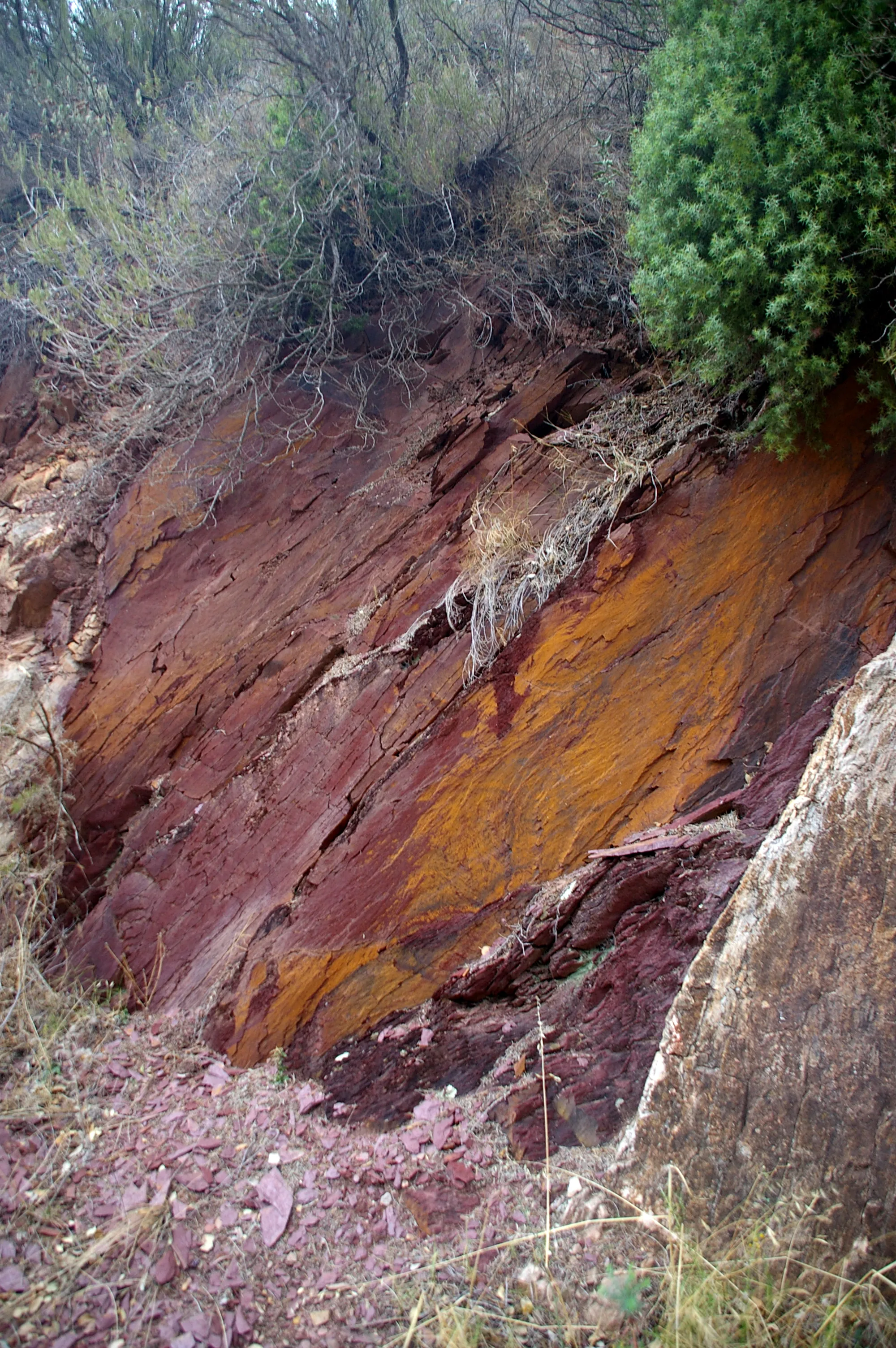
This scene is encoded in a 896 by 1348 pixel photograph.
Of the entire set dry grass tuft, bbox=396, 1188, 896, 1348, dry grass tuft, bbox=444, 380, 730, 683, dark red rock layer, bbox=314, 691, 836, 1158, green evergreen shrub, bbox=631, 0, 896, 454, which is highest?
green evergreen shrub, bbox=631, 0, 896, 454

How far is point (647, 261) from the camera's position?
3738 millimetres

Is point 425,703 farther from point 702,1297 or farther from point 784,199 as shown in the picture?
point 784,199

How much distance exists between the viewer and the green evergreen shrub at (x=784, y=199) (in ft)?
9.66

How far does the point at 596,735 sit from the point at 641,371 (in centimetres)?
221

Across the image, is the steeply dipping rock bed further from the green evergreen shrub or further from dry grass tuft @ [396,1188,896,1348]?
dry grass tuft @ [396,1188,896,1348]

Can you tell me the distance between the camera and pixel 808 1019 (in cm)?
250

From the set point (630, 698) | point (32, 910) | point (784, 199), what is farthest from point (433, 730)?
Result: point (784, 199)

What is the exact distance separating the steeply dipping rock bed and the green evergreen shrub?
362 mm

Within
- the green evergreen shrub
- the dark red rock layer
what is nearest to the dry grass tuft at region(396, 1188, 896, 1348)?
the dark red rock layer

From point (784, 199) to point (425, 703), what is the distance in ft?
8.83

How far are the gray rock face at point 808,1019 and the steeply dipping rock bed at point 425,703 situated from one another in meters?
0.25

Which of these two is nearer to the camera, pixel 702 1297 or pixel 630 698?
pixel 702 1297

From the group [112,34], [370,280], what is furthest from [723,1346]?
[112,34]

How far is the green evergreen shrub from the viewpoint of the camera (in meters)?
2.94
